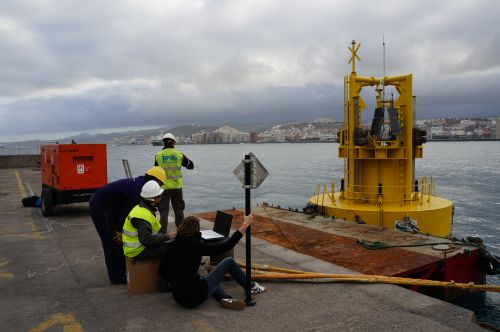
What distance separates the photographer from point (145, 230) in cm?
554

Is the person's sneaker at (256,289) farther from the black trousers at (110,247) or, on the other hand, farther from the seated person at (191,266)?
the black trousers at (110,247)

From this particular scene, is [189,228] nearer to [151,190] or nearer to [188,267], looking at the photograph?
[188,267]

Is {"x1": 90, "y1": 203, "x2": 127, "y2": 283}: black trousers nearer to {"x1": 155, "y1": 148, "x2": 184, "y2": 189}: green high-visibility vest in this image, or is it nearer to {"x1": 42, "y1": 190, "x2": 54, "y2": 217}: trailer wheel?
{"x1": 155, "y1": 148, "x2": 184, "y2": 189}: green high-visibility vest

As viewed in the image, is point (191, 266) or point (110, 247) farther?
point (110, 247)

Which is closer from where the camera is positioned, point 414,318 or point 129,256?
point 414,318

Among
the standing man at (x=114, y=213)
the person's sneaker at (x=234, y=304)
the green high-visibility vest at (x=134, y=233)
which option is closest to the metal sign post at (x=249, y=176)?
the person's sneaker at (x=234, y=304)

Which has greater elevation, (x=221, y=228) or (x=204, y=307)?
(x=221, y=228)

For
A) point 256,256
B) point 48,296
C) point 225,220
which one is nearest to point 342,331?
point 225,220

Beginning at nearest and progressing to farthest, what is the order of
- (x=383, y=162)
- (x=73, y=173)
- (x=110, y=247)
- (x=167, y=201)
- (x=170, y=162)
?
(x=110, y=247), (x=170, y=162), (x=167, y=201), (x=73, y=173), (x=383, y=162)

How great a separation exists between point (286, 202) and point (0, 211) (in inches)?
1054

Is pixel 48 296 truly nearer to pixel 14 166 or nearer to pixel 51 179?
pixel 51 179

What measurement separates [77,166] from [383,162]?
32.9 feet

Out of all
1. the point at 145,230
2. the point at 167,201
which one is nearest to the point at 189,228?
the point at 145,230

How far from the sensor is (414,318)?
515 centimetres
